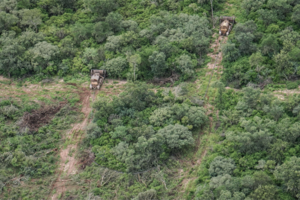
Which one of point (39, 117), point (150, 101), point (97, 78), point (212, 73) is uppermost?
point (212, 73)

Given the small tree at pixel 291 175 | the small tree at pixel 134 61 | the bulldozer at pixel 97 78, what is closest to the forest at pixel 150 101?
the small tree at pixel 291 175

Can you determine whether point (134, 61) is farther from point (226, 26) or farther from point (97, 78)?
point (226, 26)

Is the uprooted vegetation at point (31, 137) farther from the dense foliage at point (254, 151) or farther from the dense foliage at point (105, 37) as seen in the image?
the dense foliage at point (254, 151)

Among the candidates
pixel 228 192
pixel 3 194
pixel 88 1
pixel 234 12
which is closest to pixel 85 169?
pixel 3 194

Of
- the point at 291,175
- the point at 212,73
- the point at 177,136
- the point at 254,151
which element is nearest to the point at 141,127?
the point at 177,136

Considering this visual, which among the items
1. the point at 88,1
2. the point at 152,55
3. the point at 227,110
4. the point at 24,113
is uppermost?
the point at 88,1

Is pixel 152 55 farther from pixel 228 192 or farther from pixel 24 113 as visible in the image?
pixel 228 192
